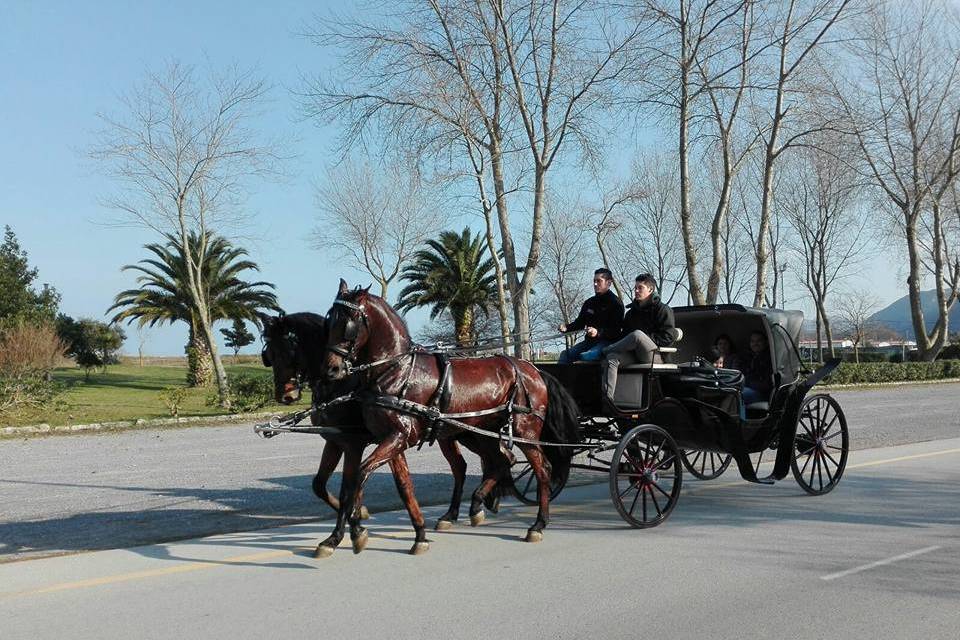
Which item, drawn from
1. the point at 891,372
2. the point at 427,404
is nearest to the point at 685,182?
the point at 427,404

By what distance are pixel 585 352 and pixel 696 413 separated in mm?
1351

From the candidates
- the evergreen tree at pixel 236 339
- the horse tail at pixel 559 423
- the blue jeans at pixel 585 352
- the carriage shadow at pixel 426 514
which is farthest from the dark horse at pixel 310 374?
the evergreen tree at pixel 236 339

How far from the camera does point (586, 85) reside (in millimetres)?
21016

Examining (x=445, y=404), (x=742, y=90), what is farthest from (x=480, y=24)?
(x=445, y=404)

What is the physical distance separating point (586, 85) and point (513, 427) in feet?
47.6

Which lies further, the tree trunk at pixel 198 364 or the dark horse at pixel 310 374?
the tree trunk at pixel 198 364

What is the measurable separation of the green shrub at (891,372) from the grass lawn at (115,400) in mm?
21222

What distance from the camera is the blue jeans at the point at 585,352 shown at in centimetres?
923

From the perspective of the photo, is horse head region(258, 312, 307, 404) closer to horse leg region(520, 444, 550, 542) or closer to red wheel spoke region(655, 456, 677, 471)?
horse leg region(520, 444, 550, 542)

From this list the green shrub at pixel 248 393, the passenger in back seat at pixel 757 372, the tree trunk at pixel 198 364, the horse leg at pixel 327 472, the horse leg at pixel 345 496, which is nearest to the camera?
the horse leg at pixel 345 496

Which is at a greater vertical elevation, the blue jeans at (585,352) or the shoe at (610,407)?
the blue jeans at (585,352)

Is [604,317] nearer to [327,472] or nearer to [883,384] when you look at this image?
[327,472]

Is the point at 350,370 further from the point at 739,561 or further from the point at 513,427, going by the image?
the point at 739,561

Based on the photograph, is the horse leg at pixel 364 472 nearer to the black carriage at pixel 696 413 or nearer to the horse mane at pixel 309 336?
the horse mane at pixel 309 336
